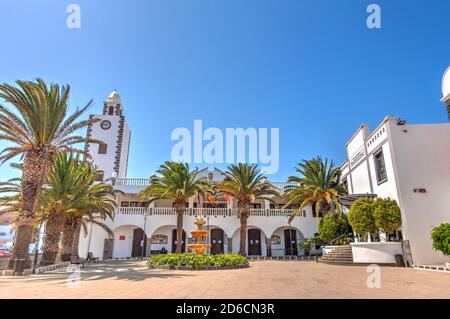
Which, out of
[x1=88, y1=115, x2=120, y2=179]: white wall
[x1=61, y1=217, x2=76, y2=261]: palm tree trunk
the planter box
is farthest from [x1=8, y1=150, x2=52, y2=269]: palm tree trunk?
[x1=88, y1=115, x2=120, y2=179]: white wall

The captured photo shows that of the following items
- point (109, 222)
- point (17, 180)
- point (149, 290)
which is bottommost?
point (149, 290)

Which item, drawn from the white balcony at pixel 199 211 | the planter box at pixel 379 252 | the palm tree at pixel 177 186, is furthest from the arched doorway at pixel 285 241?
the planter box at pixel 379 252

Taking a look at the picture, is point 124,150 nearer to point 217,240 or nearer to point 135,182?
point 135,182

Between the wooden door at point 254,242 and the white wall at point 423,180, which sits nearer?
the white wall at point 423,180

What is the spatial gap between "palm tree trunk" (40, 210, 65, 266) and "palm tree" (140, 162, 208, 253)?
318 inches

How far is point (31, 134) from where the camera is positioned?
48.0 feet

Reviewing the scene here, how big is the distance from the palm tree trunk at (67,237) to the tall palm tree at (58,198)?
2359mm

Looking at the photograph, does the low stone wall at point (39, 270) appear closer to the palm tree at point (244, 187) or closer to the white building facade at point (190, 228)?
the white building facade at point (190, 228)

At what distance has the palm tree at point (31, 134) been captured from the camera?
543 inches

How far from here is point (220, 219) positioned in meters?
29.0
